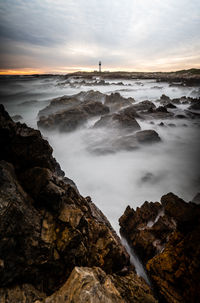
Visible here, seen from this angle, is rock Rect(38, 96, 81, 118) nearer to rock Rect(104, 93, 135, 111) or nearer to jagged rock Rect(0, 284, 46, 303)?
rock Rect(104, 93, 135, 111)

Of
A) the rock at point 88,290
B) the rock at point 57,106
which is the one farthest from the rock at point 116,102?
the rock at point 88,290

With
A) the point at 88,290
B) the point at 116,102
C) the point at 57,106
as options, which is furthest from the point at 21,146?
the point at 116,102

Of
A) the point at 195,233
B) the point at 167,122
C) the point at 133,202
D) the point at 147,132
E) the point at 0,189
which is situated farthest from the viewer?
the point at 167,122

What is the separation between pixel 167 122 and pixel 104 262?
17.7 m

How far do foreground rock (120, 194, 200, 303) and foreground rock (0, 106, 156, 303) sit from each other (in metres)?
0.66

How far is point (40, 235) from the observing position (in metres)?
2.59

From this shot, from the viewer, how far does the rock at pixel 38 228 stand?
226 cm

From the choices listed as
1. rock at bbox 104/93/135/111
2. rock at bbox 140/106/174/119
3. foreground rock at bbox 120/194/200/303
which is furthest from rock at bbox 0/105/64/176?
rock at bbox 104/93/135/111

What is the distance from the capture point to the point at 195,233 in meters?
3.35

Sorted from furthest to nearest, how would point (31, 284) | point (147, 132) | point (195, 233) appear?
point (147, 132)
point (195, 233)
point (31, 284)

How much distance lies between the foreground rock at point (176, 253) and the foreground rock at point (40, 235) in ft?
2.18

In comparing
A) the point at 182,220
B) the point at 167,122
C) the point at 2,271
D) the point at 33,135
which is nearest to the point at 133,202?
the point at 182,220

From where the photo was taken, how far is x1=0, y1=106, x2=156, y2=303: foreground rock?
2184mm

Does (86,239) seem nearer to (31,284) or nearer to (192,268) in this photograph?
(31,284)
